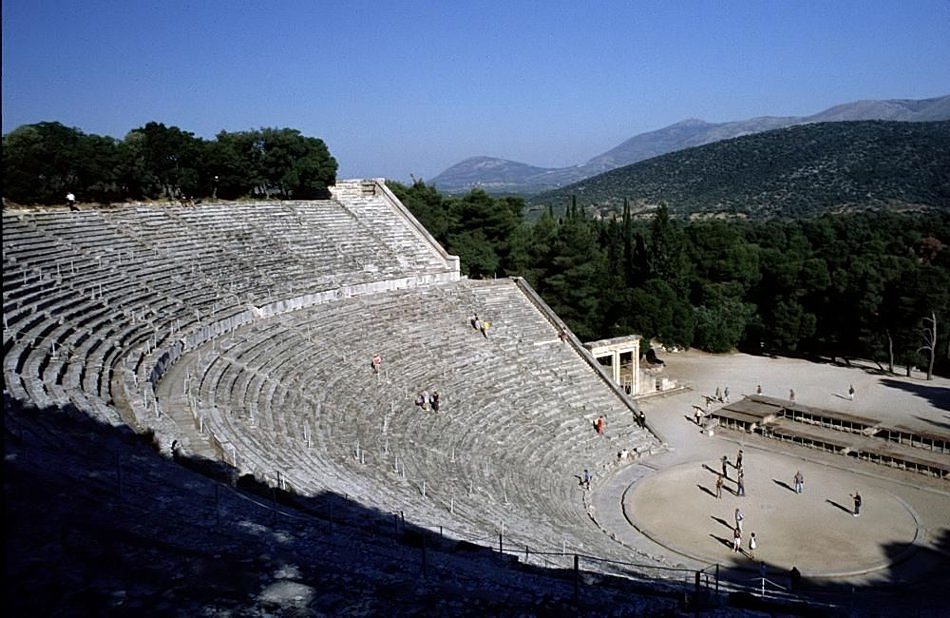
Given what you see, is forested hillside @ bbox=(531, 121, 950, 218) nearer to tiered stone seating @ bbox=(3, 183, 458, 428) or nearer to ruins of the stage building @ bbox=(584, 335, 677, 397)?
ruins of the stage building @ bbox=(584, 335, 677, 397)

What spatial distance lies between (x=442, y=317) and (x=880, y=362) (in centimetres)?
2609

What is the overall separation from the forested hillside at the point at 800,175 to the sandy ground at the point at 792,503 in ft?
264

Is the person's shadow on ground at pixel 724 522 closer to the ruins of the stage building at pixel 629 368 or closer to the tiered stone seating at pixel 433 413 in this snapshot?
the tiered stone seating at pixel 433 413

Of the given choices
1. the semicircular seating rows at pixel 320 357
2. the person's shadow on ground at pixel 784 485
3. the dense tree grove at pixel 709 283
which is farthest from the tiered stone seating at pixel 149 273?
the person's shadow on ground at pixel 784 485

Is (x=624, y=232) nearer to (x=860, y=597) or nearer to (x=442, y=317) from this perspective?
(x=442, y=317)

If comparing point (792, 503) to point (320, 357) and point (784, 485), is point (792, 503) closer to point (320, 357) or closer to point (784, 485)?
point (784, 485)

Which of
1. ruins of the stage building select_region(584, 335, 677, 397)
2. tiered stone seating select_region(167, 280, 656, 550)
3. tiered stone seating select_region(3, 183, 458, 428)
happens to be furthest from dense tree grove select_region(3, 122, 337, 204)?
ruins of the stage building select_region(584, 335, 677, 397)

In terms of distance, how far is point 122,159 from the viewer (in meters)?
29.0

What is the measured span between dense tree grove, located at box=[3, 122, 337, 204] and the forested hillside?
75201mm

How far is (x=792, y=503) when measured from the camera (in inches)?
792

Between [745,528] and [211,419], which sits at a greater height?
[211,419]

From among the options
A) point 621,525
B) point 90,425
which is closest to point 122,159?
point 90,425

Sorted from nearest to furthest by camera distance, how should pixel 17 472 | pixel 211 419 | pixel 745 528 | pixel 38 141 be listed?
pixel 17 472 < pixel 211 419 < pixel 745 528 < pixel 38 141

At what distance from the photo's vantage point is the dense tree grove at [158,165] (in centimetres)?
2614
